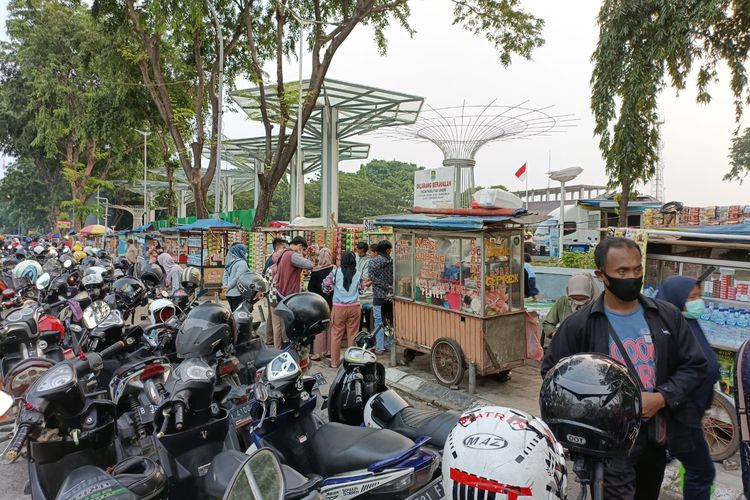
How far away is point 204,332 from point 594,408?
280cm

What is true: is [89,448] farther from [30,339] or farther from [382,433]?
[30,339]

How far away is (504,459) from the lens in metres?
1.37

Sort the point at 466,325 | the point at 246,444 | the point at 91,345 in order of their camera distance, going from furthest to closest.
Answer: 1. the point at 466,325
2. the point at 91,345
3. the point at 246,444

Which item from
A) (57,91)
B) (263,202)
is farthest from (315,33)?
(57,91)

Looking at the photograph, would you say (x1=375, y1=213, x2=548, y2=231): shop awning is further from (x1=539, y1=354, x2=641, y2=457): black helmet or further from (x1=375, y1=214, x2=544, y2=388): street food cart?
(x1=539, y1=354, x2=641, y2=457): black helmet

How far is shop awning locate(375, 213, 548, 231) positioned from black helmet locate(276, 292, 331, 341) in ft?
7.85

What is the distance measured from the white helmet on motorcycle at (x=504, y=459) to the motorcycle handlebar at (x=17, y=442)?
1953 millimetres

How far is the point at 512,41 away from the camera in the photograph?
→ 43.7 ft

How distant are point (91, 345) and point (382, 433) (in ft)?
10.3

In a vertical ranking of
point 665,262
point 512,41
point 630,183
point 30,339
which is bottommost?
point 30,339

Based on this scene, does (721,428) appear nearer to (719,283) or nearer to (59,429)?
(719,283)

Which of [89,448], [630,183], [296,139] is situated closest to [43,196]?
[296,139]

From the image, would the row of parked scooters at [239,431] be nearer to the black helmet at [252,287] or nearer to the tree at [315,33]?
the black helmet at [252,287]

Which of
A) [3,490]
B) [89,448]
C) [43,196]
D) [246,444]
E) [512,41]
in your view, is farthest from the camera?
[43,196]
